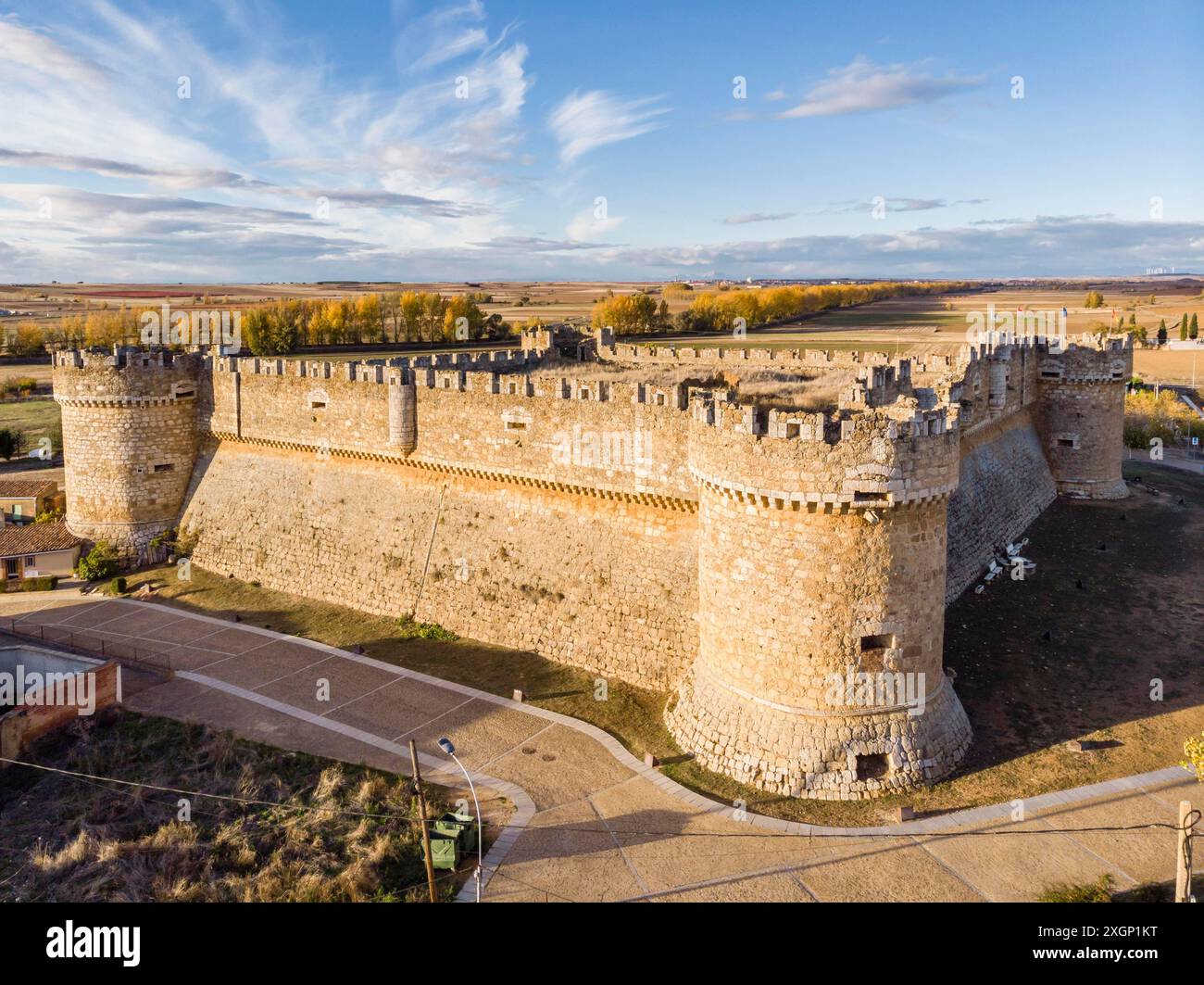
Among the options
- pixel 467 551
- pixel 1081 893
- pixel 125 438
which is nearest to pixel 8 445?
pixel 125 438

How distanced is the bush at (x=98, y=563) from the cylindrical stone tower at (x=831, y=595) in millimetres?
24084

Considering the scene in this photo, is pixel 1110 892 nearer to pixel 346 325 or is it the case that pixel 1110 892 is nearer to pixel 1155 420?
pixel 1155 420

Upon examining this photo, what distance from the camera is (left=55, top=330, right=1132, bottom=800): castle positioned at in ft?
55.8

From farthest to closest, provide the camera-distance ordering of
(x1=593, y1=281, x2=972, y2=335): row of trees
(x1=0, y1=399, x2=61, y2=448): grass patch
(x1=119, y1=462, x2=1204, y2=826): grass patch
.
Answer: (x1=593, y1=281, x2=972, y2=335): row of trees → (x1=0, y1=399, x2=61, y2=448): grass patch → (x1=119, y1=462, x2=1204, y2=826): grass patch

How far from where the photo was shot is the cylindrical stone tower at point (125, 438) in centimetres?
3192

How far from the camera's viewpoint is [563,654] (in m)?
23.4

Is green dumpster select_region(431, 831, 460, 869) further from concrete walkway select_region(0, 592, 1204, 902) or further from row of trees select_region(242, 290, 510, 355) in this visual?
row of trees select_region(242, 290, 510, 355)

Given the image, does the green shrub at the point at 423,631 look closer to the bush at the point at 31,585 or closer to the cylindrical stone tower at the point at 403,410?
the cylindrical stone tower at the point at 403,410

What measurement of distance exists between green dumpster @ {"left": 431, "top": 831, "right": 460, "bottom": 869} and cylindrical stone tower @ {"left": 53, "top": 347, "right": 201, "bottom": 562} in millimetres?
21997

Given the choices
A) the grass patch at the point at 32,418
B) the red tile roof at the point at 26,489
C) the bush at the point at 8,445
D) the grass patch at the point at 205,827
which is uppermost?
the grass patch at the point at 32,418

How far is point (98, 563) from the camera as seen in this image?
31719mm

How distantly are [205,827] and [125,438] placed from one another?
64.2 feet

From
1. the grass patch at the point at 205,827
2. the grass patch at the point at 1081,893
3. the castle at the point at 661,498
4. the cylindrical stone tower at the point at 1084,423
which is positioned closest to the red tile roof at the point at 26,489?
the castle at the point at 661,498

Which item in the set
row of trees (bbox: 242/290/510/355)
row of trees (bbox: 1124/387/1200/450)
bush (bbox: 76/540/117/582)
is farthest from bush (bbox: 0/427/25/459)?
row of trees (bbox: 1124/387/1200/450)
